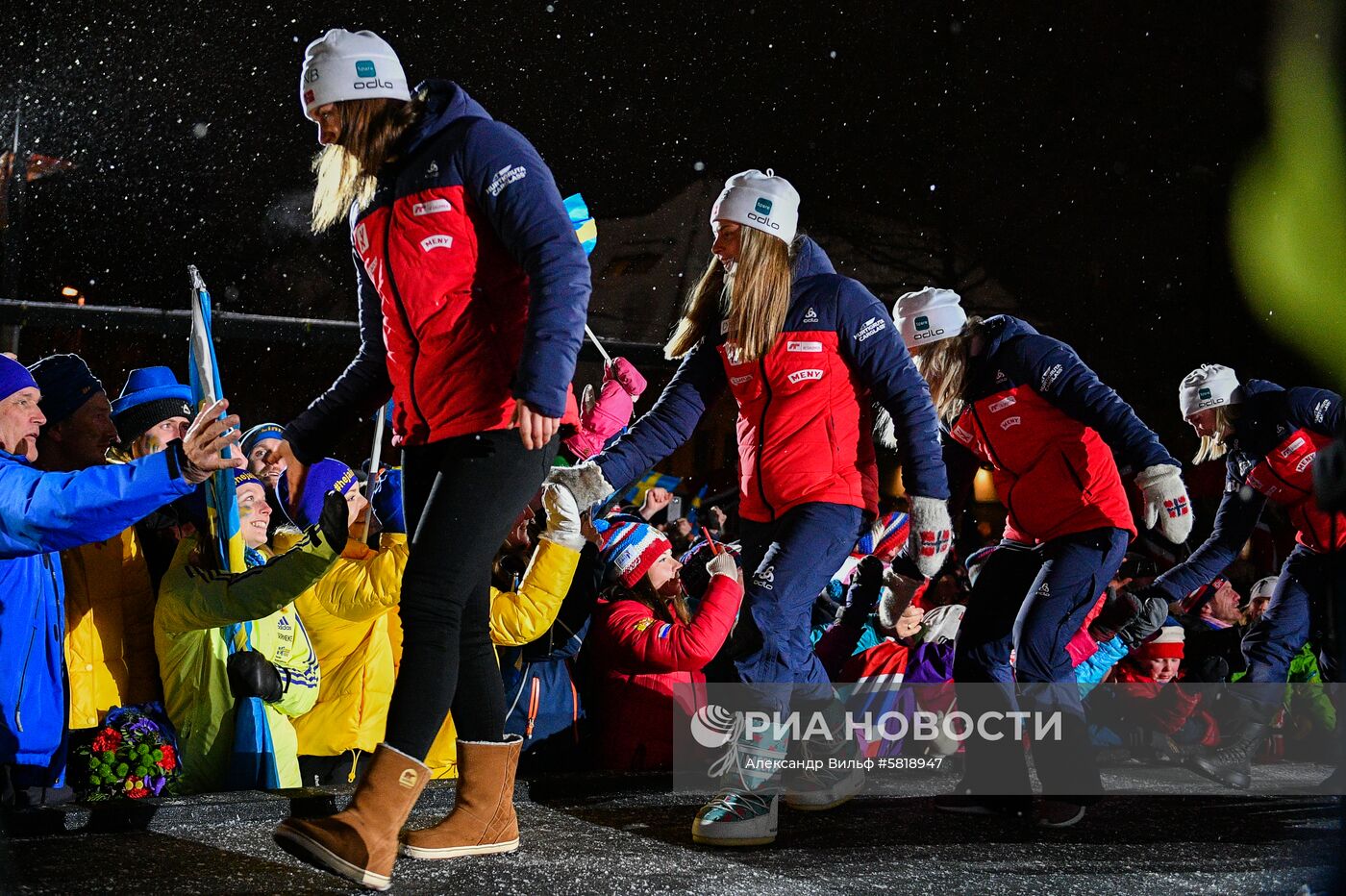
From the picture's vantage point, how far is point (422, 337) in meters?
2.46

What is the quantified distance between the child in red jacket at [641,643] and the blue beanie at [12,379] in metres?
1.89

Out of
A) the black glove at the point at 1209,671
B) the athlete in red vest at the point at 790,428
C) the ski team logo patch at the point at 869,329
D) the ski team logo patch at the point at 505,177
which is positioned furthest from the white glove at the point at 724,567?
the black glove at the point at 1209,671

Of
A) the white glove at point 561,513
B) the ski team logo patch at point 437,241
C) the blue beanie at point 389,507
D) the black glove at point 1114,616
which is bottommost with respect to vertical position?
the black glove at point 1114,616

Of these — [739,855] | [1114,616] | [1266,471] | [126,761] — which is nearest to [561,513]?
[739,855]

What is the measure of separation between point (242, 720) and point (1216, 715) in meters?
4.20

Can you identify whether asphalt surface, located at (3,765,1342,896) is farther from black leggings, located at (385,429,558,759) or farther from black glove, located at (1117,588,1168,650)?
black glove, located at (1117,588,1168,650)

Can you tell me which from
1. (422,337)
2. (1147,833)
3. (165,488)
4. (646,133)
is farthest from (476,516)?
(646,133)

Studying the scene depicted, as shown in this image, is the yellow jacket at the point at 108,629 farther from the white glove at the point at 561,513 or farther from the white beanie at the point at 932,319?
the white beanie at the point at 932,319

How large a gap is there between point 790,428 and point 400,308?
1204 millimetres

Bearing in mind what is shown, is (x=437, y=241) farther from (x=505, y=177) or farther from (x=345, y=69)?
(x=345, y=69)

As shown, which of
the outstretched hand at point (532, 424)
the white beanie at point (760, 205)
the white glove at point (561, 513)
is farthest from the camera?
the white beanie at point (760, 205)

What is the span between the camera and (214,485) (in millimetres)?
3490

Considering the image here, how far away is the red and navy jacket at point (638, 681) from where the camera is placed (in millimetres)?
4145

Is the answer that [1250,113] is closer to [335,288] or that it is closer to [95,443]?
[335,288]
